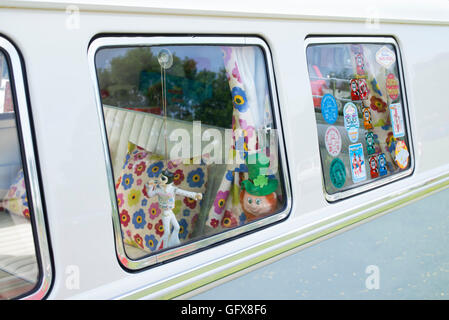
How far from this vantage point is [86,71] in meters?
1.50

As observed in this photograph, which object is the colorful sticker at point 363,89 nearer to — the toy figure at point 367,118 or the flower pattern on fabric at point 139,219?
the toy figure at point 367,118

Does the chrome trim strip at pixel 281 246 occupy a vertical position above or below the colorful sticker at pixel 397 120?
below

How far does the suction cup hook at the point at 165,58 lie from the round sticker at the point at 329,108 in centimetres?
85

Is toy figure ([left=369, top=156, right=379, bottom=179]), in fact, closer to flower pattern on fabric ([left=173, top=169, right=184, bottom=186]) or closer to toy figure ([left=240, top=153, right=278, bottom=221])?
toy figure ([left=240, top=153, right=278, bottom=221])

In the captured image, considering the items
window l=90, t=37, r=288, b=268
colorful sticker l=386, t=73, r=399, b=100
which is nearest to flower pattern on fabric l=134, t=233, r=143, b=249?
window l=90, t=37, r=288, b=268

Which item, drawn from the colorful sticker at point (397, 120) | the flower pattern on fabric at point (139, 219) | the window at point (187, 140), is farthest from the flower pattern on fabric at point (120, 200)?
the colorful sticker at point (397, 120)

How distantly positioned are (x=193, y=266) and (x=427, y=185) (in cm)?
172

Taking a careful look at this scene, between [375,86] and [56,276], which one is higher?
[375,86]

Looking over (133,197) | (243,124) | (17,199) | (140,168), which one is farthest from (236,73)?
(17,199)

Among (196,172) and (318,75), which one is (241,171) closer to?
(196,172)

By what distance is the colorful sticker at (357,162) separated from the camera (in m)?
2.49

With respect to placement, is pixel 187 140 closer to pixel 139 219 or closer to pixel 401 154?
pixel 139 219

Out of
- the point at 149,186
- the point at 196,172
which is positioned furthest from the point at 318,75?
the point at 149,186
